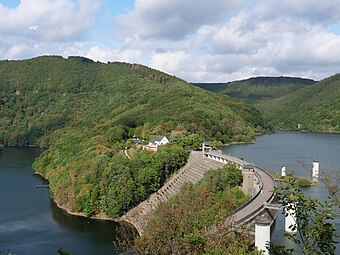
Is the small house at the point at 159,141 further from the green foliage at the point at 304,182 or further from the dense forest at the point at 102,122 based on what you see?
the green foliage at the point at 304,182

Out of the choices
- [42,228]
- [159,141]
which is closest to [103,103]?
[159,141]

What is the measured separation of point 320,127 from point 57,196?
129m

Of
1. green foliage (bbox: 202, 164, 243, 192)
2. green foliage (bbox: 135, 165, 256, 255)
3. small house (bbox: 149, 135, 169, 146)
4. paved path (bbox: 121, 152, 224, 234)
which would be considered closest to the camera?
green foliage (bbox: 135, 165, 256, 255)

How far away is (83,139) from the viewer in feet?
246

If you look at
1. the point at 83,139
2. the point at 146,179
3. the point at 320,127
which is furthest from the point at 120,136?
the point at 320,127

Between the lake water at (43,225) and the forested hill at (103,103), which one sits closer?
the lake water at (43,225)

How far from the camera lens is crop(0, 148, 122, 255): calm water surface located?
3481 centimetres

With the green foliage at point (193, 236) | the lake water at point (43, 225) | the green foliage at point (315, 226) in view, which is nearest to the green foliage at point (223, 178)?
the lake water at point (43, 225)

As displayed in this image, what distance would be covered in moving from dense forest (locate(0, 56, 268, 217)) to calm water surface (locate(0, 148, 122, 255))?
2.06 metres

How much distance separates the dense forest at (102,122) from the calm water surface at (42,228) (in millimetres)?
2065

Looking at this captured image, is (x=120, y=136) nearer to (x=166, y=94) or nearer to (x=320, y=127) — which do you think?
(x=166, y=94)

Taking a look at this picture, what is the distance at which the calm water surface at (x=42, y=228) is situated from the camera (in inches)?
1371

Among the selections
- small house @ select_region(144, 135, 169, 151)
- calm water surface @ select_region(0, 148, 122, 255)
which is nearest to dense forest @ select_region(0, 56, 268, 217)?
calm water surface @ select_region(0, 148, 122, 255)

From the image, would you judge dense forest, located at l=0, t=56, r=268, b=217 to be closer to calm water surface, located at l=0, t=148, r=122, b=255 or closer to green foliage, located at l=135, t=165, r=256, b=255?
calm water surface, located at l=0, t=148, r=122, b=255
